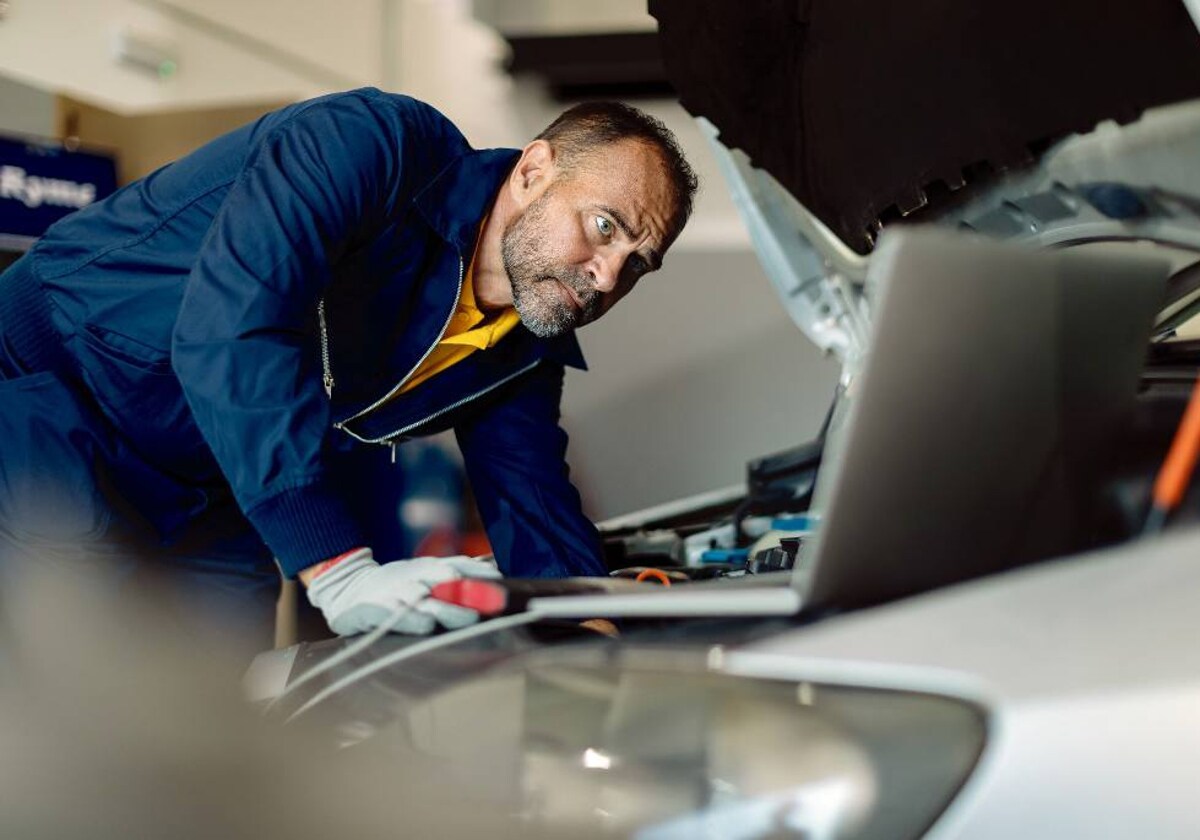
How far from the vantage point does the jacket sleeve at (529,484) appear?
1.46m

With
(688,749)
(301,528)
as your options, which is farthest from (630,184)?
(688,749)

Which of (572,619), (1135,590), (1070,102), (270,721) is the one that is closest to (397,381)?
(572,619)

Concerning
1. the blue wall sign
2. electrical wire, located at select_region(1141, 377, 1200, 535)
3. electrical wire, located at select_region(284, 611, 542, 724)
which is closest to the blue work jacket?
electrical wire, located at select_region(284, 611, 542, 724)

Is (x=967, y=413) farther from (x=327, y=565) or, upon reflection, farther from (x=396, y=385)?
(x=396, y=385)

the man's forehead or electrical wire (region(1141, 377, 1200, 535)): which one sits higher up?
the man's forehead

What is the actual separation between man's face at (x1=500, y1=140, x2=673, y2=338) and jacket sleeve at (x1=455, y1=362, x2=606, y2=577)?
20 cm

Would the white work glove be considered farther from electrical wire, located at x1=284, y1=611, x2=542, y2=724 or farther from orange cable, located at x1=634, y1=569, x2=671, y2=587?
orange cable, located at x1=634, y1=569, x2=671, y2=587

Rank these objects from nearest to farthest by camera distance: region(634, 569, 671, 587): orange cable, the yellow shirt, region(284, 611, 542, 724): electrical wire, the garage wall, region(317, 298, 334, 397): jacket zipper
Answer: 1. region(284, 611, 542, 724): electrical wire
2. region(634, 569, 671, 587): orange cable
3. region(317, 298, 334, 397): jacket zipper
4. the yellow shirt
5. the garage wall

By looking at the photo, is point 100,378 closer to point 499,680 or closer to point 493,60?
point 499,680

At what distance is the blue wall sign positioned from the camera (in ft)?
9.36

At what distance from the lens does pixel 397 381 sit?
4.66ft

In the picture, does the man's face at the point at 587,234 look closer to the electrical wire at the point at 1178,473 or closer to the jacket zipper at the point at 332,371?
the jacket zipper at the point at 332,371

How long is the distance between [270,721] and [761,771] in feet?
1.04

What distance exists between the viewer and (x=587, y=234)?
136 centimetres
